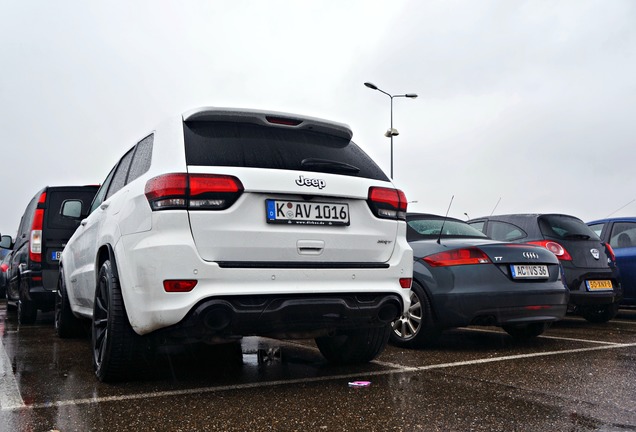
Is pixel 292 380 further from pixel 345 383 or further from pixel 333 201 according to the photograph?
pixel 333 201

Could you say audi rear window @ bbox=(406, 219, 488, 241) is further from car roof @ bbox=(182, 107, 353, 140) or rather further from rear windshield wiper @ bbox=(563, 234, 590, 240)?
car roof @ bbox=(182, 107, 353, 140)

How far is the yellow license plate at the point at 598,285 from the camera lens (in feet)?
25.0

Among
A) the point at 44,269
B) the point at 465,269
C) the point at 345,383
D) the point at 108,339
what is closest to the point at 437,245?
the point at 465,269

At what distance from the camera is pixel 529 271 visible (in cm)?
566

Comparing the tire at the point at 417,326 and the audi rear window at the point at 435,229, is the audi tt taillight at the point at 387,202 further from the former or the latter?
the audi rear window at the point at 435,229

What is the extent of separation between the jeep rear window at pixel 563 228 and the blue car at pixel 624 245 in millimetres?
1422

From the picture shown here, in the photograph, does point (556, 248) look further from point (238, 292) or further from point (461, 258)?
point (238, 292)

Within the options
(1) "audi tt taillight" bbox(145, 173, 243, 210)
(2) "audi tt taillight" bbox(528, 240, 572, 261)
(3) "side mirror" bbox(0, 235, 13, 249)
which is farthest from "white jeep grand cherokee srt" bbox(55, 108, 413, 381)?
(3) "side mirror" bbox(0, 235, 13, 249)

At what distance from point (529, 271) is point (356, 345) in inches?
76.1

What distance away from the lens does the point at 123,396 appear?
12.1 feet

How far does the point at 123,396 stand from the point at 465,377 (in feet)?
7.18

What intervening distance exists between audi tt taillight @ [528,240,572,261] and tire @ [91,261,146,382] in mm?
5118

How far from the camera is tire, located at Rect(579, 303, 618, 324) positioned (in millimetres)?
8289

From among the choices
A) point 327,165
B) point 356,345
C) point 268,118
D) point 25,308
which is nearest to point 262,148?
point 268,118
